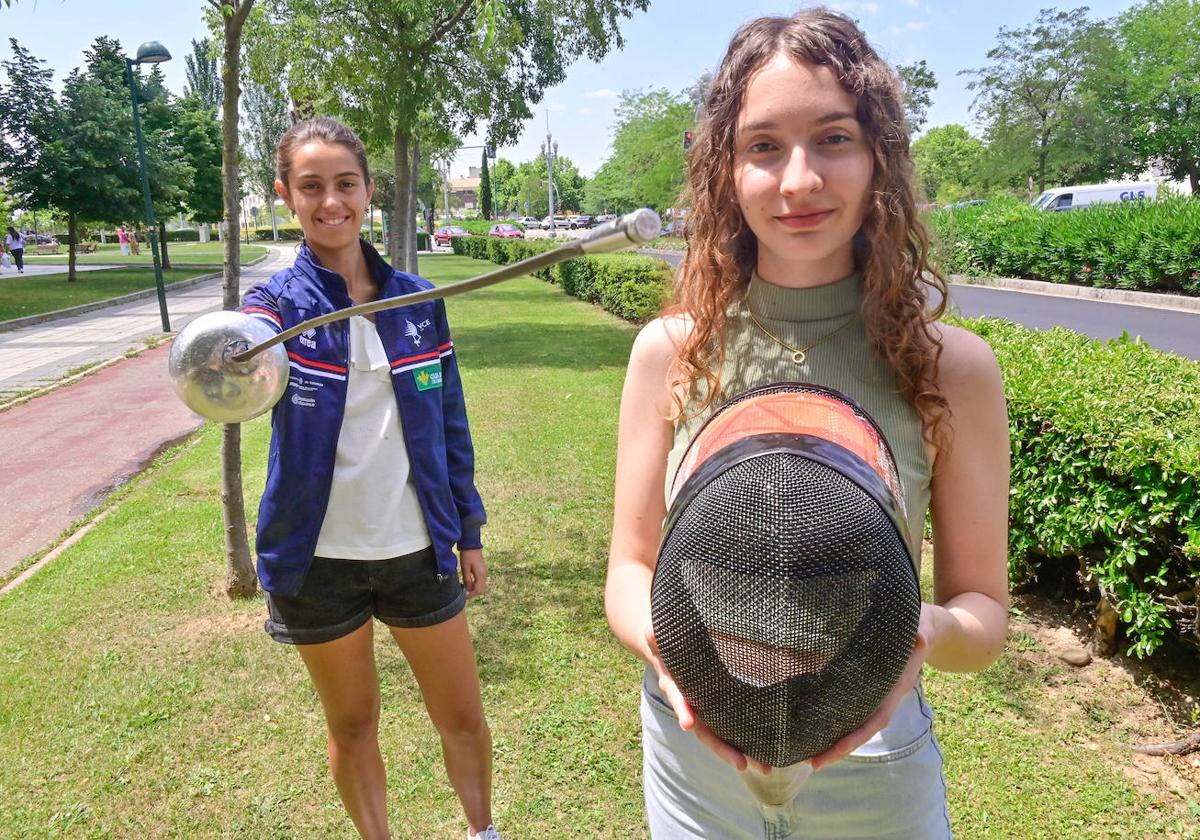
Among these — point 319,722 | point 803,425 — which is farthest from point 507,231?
point 803,425

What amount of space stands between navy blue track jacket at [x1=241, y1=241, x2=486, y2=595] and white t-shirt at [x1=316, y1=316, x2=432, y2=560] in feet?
0.09

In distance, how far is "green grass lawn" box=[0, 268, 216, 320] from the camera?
19.8 metres

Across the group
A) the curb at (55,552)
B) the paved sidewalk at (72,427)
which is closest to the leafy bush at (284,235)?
the paved sidewalk at (72,427)

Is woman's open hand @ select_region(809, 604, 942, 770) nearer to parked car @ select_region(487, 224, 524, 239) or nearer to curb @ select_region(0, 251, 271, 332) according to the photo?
curb @ select_region(0, 251, 271, 332)

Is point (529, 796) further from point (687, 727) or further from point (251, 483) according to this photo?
point (251, 483)

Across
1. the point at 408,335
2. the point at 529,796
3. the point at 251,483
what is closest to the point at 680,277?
the point at 408,335

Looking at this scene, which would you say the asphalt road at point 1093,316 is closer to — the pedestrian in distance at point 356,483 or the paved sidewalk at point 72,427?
the paved sidewalk at point 72,427

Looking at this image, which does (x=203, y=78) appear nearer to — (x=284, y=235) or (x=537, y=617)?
(x=284, y=235)

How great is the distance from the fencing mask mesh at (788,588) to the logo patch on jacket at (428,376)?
1.55m

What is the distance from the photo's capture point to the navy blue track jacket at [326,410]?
216 centimetres

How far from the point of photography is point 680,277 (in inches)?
58.6

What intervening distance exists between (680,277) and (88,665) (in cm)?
376

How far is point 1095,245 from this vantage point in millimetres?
17047

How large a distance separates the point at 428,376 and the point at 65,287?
2675 cm
